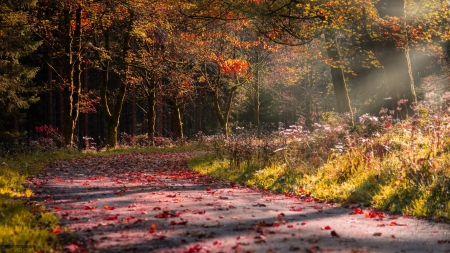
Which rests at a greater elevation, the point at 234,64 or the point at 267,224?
the point at 234,64

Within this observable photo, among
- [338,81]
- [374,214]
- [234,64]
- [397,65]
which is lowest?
[374,214]

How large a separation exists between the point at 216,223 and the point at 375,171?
14.7 ft

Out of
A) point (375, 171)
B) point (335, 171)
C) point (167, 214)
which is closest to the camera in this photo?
point (167, 214)

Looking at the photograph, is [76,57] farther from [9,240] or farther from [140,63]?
[9,240]

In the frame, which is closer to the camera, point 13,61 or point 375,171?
point 375,171

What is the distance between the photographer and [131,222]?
22.8ft

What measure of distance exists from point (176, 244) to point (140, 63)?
24.0m

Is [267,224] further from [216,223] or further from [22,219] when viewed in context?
[22,219]

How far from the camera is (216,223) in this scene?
22.7 ft

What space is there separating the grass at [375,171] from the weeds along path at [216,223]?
561mm

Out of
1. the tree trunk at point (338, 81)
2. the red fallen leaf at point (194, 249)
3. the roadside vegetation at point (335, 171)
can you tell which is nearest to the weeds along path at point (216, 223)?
the red fallen leaf at point (194, 249)

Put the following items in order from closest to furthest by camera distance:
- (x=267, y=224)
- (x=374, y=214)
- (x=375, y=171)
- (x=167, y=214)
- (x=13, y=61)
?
(x=267, y=224), (x=167, y=214), (x=374, y=214), (x=375, y=171), (x=13, y=61)

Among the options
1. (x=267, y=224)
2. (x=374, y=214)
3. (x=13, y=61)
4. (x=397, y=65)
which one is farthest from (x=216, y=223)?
(x=13, y=61)

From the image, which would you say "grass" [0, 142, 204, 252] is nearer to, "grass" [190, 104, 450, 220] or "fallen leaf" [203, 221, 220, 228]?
"fallen leaf" [203, 221, 220, 228]
